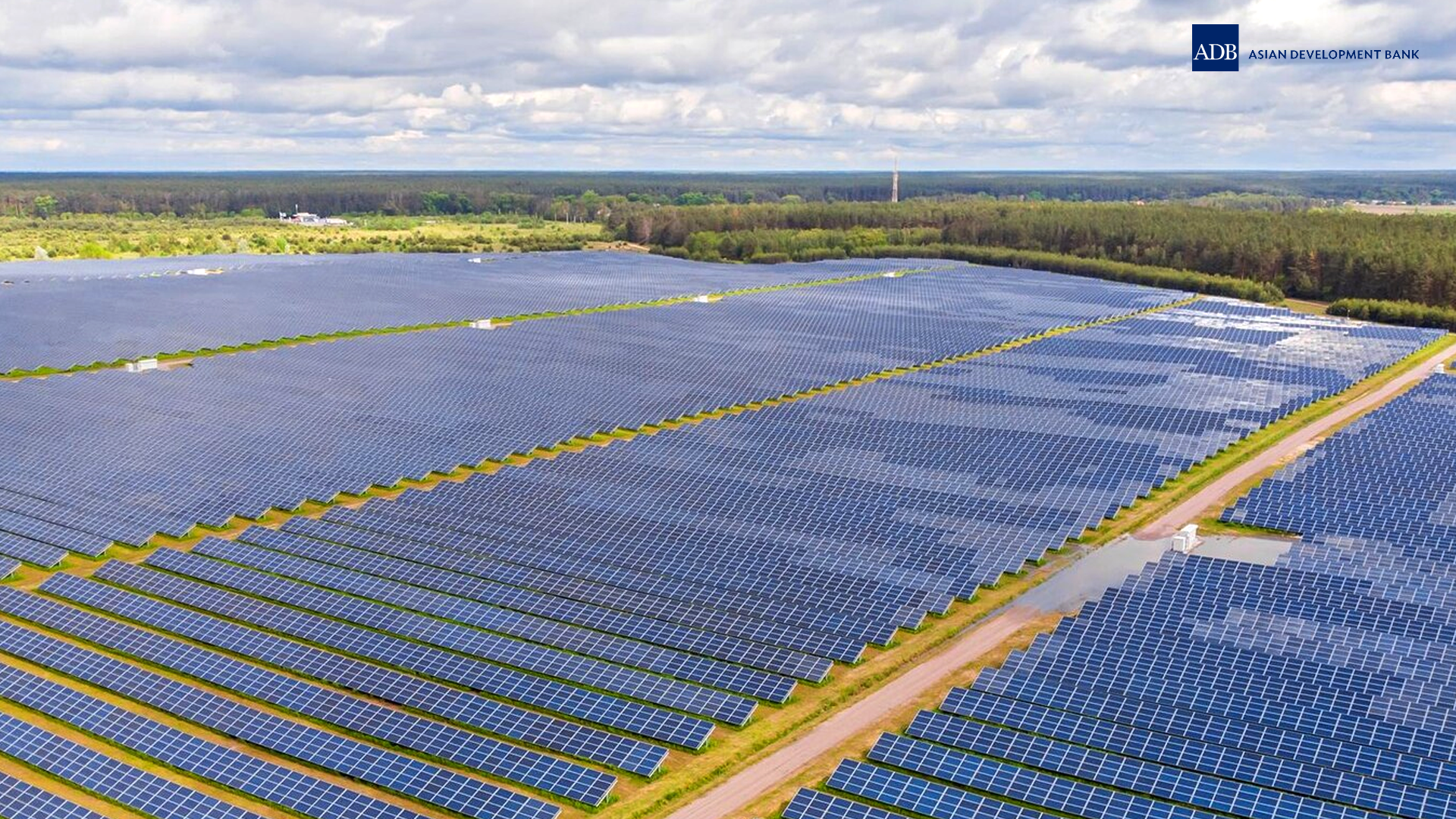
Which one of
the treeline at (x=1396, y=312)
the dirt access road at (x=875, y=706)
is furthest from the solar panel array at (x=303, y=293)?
the dirt access road at (x=875, y=706)

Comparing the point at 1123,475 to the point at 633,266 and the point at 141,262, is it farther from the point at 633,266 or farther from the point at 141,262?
the point at 141,262

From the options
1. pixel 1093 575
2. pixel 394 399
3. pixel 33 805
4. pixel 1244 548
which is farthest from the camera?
pixel 394 399

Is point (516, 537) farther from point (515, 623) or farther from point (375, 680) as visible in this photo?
point (375, 680)

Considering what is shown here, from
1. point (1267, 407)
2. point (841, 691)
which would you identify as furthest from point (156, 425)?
point (1267, 407)

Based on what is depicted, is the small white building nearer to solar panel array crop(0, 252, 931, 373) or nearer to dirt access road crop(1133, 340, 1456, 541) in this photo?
dirt access road crop(1133, 340, 1456, 541)

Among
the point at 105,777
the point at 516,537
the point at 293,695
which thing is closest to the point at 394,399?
the point at 516,537
